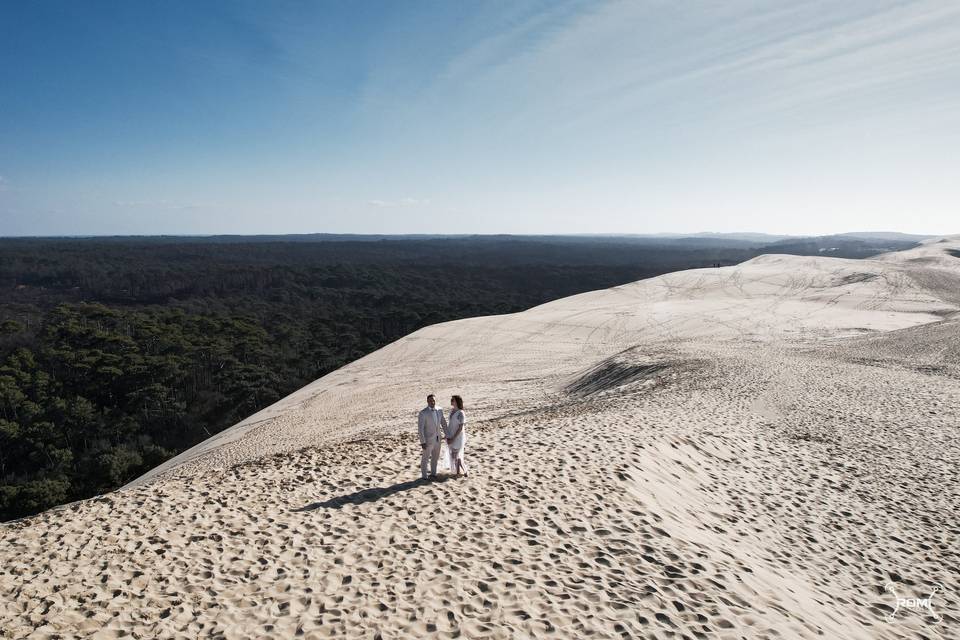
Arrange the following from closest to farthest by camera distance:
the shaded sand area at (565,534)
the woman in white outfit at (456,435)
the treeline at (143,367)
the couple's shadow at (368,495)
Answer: the shaded sand area at (565,534), the couple's shadow at (368,495), the woman in white outfit at (456,435), the treeline at (143,367)

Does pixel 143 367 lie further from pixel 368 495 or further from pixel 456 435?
pixel 456 435

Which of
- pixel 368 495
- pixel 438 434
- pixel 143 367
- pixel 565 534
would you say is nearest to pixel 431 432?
pixel 438 434

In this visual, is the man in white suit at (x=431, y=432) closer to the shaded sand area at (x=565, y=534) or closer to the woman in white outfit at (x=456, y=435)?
the woman in white outfit at (x=456, y=435)

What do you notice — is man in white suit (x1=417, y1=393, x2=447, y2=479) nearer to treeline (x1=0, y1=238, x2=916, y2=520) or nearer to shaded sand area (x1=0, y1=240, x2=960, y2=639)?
shaded sand area (x1=0, y1=240, x2=960, y2=639)

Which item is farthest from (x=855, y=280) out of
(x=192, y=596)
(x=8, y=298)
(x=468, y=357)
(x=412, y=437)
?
(x=8, y=298)

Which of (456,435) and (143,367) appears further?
(143,367)

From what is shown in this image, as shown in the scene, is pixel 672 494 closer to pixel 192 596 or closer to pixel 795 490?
pixel 795 490

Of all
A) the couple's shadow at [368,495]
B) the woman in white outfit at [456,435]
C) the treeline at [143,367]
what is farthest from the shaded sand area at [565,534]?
the treeline at [143,367]

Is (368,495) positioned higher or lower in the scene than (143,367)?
higher
